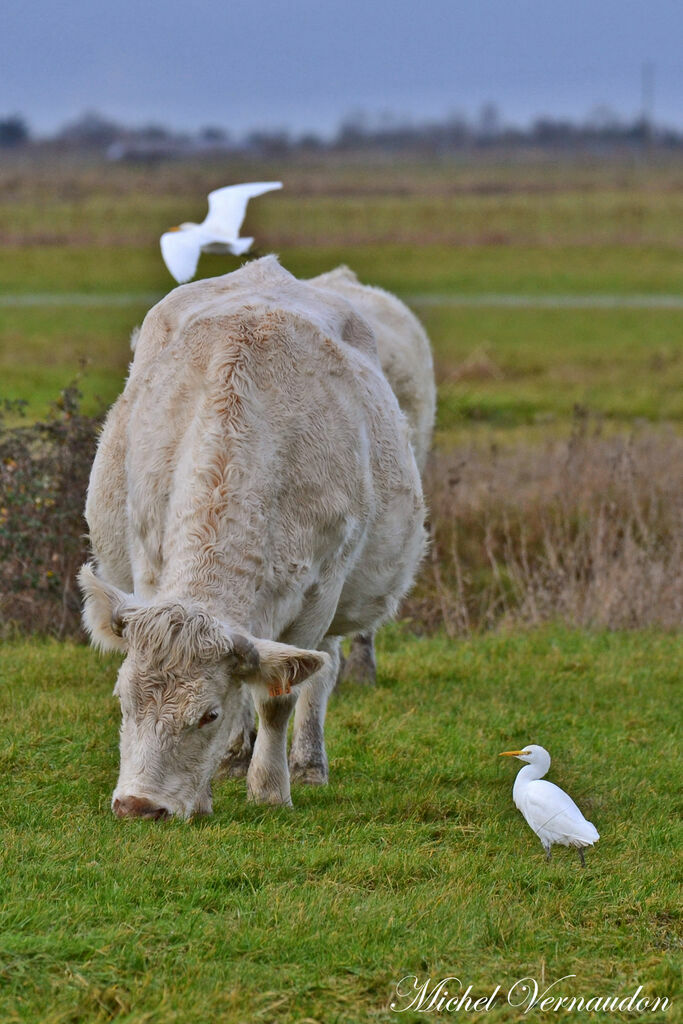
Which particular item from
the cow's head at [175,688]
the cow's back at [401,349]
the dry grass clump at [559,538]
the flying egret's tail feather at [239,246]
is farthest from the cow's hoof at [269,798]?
the dry grass clump at [559,538]

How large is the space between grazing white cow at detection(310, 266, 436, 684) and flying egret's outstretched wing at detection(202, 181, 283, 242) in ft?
2.41

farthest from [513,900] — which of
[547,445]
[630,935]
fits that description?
[547,445]

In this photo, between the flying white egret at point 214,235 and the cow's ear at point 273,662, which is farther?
the flying white egret at point 214,235

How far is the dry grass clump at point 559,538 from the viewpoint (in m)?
11.2

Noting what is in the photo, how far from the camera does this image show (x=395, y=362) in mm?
9883

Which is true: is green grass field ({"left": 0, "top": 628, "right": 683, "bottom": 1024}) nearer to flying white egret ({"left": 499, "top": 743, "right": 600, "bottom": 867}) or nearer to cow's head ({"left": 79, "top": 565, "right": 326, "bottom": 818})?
flying white egret ({"left": 499, "top": 743, "right": 600, "bottom": 867})

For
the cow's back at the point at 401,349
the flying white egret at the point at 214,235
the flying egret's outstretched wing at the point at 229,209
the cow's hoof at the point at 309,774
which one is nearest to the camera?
the cow's hoof at the point at 309,774

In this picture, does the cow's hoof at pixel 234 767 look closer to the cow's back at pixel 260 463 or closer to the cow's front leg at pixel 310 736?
the cow's front leg at pixel 310 736

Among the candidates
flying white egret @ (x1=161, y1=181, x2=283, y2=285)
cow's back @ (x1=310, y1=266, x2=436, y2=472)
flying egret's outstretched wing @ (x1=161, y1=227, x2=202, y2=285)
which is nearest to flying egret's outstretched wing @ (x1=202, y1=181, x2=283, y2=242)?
flying white egret @ (x1=161, y1=181, x2=283, y2=285)

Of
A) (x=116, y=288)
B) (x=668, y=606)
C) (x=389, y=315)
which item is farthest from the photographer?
(x=116, y=288)

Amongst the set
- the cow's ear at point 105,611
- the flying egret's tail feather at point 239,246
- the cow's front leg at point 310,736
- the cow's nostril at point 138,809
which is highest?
the flying egret's tail feather at point 239,246

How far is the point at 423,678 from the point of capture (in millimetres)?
9562

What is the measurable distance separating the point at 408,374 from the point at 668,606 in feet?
10.0

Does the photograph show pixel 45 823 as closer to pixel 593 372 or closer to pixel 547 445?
pixel 547 445
